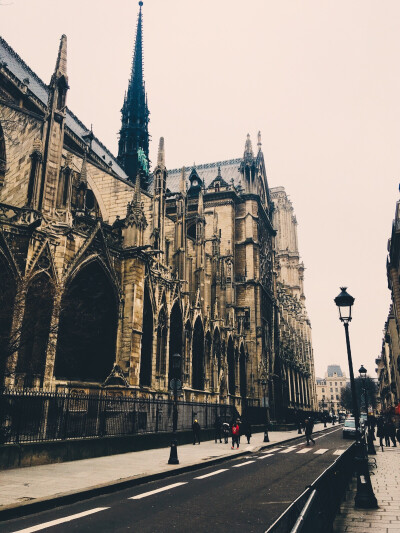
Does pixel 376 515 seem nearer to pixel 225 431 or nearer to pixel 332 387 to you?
pixel 225 431

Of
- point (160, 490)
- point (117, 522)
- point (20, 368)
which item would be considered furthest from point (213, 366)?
point (117, 522)

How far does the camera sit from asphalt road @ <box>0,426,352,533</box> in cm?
622

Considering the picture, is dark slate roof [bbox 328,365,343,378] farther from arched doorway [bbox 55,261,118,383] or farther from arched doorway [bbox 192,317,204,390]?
arched doorway [bbox 55,261,118,383]

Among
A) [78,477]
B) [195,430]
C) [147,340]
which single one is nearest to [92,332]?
[147,340]

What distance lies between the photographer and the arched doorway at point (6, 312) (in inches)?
475

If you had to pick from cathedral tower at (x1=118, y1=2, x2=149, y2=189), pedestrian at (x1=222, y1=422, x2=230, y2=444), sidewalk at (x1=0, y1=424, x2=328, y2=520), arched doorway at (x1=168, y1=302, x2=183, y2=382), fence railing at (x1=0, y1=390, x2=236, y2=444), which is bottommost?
sidewalk at (x1=0, y1=424, x2=328, y2=520)

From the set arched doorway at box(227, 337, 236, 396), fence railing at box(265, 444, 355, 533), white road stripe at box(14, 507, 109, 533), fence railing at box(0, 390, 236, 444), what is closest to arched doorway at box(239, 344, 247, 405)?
arched doorway at box(227, 337, 236, 396)

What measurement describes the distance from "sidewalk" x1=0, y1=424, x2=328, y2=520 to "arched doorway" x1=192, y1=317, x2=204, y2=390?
14963 millimetres

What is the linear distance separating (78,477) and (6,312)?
5.52 m

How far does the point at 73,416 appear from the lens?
13.9 metres

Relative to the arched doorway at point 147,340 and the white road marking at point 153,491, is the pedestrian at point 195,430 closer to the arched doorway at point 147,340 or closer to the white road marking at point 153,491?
the arched doorway at point 147,340

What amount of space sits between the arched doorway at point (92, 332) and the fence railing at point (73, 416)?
2969 mm

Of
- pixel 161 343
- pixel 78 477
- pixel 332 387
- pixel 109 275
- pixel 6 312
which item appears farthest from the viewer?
pixel 332 387

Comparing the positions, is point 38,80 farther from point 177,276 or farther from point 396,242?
point 396,242
